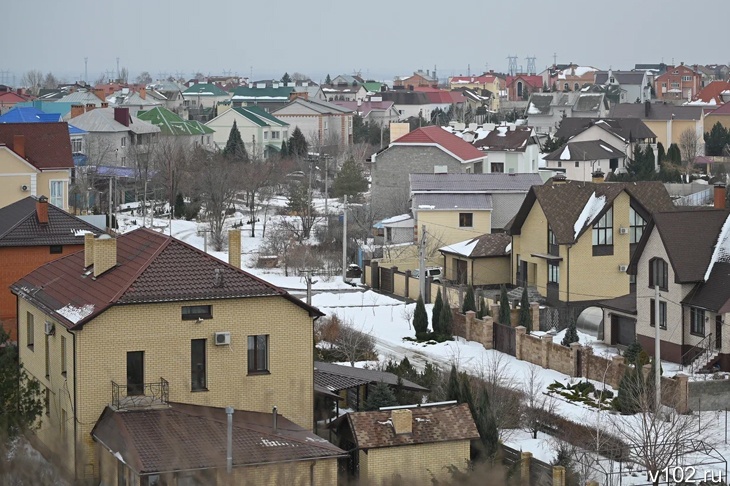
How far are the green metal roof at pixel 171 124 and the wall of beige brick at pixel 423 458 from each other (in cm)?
6538

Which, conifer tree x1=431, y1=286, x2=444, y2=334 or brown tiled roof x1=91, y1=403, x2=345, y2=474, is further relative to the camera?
conifer tree x1=431, y1=286, x2=444, y2=334

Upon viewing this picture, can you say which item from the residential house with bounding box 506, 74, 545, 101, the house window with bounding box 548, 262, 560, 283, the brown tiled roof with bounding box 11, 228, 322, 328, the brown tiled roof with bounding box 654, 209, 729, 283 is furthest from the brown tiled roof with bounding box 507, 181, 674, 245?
the residential house with bounding box 506, 74, 545, 101

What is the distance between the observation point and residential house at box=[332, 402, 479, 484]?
66.4 ft

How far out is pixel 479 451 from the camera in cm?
2111

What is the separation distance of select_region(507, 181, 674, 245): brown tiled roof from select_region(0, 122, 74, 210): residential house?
53.8 feet

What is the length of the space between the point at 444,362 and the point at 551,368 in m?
2.47

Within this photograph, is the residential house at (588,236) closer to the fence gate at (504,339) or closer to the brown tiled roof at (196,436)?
the fence gate at (504,339)

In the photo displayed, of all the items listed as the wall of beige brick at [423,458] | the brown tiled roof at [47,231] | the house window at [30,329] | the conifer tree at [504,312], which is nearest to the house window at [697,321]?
the conifer tree at [504,312]

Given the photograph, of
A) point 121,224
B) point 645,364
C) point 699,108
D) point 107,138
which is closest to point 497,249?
point 645,364

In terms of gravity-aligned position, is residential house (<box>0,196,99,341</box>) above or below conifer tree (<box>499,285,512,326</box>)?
above

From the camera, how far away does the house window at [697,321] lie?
29.5m

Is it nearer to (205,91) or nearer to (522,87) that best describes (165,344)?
(205,91)

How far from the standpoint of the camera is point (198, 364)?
2091cm

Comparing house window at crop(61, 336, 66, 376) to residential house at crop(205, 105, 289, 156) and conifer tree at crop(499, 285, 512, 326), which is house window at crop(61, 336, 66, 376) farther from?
residential house at crop(205, 105, 289, 156)
